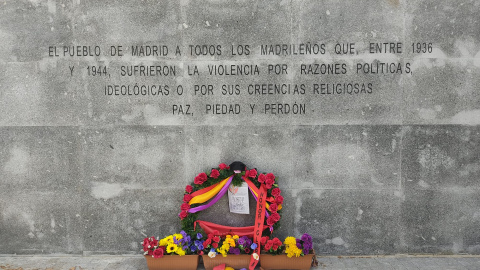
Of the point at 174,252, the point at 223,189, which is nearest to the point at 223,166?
the point at 223,189

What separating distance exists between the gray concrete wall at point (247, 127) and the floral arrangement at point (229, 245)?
84 centimetres

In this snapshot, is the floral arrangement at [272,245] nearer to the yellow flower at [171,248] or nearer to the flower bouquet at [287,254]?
the flower bouquet at [287,254]

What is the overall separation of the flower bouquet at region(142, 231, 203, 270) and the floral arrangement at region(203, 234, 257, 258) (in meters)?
0.17

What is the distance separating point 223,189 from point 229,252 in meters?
1.01

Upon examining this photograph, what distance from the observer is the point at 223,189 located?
19.8 feet

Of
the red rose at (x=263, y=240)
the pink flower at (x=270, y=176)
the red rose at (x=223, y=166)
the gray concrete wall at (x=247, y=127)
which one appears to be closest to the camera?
the red rose at (x=263, y=240)

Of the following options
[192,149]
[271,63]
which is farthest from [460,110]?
[192,149]

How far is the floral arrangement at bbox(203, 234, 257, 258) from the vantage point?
568cm

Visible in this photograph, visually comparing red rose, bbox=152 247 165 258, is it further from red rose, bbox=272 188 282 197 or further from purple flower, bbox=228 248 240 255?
red rose, bbox=272 188 282 197

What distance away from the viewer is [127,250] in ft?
21.1

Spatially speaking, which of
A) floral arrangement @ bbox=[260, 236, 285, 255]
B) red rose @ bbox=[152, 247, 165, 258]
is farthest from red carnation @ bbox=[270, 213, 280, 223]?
red rose @ bbox=[152, 247, 165, 258]

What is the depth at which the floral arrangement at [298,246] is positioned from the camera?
561 centimetres

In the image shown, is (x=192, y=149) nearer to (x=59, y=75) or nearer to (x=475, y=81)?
(x=59, y=75)

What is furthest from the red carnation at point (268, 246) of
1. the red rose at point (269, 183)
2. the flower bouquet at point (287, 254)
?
the red rose at point (269, 183)
